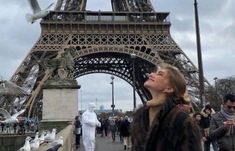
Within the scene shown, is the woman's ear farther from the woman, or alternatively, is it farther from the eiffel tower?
the eiffel tower

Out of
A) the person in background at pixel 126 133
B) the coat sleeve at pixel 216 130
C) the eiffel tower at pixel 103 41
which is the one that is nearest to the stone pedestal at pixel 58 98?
the person in background at pixel 126 133

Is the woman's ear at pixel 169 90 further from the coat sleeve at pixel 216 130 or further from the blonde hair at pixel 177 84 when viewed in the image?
the coat sleeve at pixel 216 130

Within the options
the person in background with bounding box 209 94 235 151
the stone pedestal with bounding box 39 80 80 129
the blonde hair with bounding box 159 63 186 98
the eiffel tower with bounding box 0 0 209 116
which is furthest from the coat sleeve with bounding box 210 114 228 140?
the eiffel tower with bounding box 0 0 209 116

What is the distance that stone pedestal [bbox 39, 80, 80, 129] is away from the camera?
61.3 feet

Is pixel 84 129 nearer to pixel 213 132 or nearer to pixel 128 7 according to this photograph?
pixel 213 132

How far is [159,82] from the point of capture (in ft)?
10.4

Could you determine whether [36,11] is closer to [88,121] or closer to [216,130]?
[88,121]

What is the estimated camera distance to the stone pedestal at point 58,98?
18.7 metres

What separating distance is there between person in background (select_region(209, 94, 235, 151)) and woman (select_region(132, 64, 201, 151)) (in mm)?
2942

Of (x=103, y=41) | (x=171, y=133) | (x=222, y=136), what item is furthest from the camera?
(x=103, y=41)

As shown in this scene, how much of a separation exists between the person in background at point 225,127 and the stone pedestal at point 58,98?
1287 cm

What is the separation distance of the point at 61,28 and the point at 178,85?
140 feet

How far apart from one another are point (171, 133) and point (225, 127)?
3.20 meters

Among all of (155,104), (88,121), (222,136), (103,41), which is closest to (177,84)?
(155,104)
